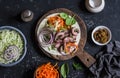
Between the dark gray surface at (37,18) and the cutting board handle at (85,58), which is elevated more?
the dark gray surface at (37,18)

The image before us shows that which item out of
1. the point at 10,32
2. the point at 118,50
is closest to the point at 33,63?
the point at 10,32

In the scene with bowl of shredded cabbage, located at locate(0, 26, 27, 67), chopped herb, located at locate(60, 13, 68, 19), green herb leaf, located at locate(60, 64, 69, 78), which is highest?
chopped herb, located at locate(60, 13, 68, 19)

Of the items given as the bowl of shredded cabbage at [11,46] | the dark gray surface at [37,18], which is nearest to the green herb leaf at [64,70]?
the dark gray surface at [37,18]

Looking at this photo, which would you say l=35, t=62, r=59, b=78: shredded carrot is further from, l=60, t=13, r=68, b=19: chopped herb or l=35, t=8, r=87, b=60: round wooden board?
l=60, t=13, r=68, b=19: chopped herb

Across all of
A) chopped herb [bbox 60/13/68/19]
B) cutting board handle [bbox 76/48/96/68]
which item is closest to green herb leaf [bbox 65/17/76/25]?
chopped herb [bbox 60/13/68/19]

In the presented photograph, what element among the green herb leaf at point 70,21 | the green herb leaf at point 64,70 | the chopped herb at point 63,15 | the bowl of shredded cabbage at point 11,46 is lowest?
the green herb leaf at point 64,70

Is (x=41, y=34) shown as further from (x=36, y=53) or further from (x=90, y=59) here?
(x=90, y=59)

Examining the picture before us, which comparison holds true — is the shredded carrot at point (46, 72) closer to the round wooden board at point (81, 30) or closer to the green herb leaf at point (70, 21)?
the round wooden board at point (81, 30)
